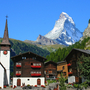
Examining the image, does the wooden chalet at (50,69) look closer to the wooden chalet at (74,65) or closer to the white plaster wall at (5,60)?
the wooden chalet at (74,65)

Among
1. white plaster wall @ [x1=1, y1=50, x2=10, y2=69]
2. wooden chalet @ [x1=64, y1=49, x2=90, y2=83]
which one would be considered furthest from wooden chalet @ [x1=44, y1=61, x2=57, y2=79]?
white plaster wall @ [x1=1, y1=50, x2=10, y2=69]

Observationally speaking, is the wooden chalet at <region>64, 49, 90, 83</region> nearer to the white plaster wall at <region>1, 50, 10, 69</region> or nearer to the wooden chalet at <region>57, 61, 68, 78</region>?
the wooden chalet at <region>57, 61, 68, 78</region>

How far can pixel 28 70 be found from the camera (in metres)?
59.2

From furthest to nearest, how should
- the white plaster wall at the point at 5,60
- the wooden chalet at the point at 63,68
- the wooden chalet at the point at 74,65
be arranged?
1. the wooden chalet at the point at 63,68
2. the white plaster wall at the point at 5,60
3. the wooden chalet at the point at 74,65

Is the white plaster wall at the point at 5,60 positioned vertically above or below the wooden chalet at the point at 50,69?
above

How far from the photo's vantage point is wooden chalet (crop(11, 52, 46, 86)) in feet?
189

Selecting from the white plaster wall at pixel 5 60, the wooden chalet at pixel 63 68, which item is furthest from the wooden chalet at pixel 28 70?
the wooden chalet at pixel 63 68

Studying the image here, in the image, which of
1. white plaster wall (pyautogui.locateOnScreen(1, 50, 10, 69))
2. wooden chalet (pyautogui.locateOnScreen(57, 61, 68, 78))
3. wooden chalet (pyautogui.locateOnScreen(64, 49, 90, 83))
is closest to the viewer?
wooden chalet (pyautogui.locateOnScreen(64, 49, 90, 83))

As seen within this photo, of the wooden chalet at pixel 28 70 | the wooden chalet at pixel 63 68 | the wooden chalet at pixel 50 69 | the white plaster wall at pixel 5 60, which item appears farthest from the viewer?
the wooden chalet at pixel 50 69

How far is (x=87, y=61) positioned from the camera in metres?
49.7

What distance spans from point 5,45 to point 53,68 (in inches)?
1154

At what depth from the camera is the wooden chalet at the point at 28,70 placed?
57594 mm

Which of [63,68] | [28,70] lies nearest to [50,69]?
[63,68]

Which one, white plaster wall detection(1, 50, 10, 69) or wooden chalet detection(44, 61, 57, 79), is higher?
white plaster wall detection(1, 50, 10, 69)
